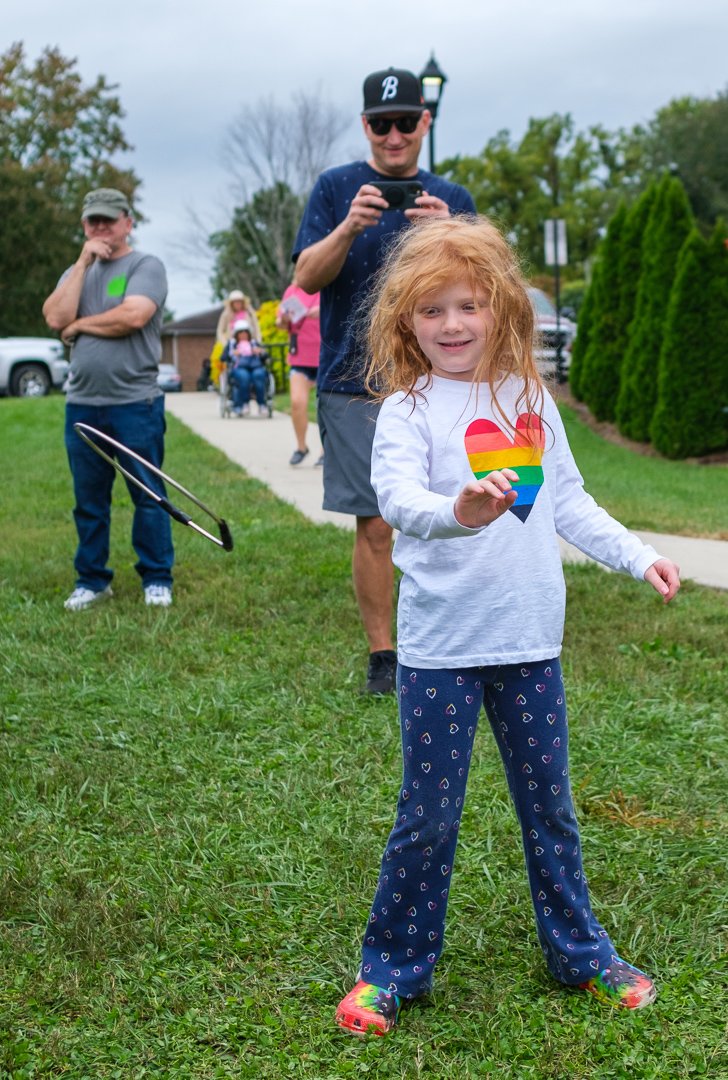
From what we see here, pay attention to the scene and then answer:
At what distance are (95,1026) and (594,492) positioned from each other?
7.74m

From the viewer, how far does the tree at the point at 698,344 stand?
42.0 ft

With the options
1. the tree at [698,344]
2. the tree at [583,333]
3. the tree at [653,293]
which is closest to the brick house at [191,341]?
the tree at [583,333]

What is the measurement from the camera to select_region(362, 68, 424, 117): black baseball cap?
4113 millimetres

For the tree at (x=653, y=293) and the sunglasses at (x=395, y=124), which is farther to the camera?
the tree at (x=653, y=293)

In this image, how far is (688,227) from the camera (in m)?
13.6

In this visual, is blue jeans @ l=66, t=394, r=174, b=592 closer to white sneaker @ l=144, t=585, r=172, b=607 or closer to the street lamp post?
white sneaker @ l=144, t=585, r=172, b=607

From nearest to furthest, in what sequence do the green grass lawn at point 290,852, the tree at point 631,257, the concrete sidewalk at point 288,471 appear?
the green grass lawn at point 290,852 → the concrete sidewalk at point 288,471 → the tree at point 631,257

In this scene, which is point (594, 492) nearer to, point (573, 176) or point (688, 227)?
point (688, 227)

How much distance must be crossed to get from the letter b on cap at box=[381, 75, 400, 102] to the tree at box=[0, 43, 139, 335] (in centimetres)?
4083

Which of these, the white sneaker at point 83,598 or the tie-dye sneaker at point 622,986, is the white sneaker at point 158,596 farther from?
the tie-dye sneaker at point 622,986

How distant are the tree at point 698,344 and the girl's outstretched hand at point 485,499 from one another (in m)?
11.5

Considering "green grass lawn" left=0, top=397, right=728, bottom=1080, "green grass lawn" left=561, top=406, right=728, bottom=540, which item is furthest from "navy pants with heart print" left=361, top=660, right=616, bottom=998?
"green grass lawn" left=561, top=406, right=728, bottom=540

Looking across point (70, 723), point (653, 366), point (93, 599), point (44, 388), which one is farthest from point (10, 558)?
point (44, 388)

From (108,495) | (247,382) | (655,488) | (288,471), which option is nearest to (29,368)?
(247,382)
